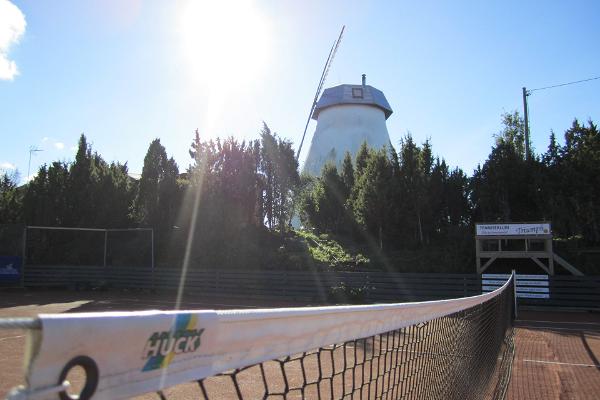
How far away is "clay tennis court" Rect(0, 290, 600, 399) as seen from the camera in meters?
6.99

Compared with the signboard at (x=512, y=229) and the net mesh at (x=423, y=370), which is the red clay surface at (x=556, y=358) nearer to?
the net mesh at (x=423, y=370)

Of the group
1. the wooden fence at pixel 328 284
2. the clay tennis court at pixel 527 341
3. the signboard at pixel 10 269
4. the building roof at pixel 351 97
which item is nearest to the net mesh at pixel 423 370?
the clay tennis court at pixel 527 341

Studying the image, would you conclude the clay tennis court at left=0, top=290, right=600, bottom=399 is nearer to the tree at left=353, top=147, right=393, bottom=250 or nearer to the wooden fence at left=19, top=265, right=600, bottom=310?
the wooden fence at left=19, top=265, right=600, bottom=310

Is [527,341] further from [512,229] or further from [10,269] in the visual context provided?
[10,269]

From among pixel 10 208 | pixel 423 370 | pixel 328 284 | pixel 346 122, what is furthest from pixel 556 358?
pixel 346 122

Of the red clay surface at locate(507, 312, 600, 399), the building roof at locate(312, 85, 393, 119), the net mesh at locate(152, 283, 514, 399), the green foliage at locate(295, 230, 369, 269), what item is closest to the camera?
the net mesh at locate(152, 283, 514, 399)

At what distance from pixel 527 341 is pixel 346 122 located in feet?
162

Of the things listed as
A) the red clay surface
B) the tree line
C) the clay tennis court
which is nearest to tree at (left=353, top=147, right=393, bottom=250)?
the tree line

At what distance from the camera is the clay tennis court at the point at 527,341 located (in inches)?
275

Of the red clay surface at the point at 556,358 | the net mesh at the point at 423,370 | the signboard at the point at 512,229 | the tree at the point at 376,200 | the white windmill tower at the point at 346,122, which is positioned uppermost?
the white windmill tower at the point at 346,122

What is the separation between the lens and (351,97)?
60.4m

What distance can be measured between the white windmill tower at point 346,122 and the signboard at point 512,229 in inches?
1499

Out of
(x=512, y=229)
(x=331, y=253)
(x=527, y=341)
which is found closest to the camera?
(x=527, y=341)

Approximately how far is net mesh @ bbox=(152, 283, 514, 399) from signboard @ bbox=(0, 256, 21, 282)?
19.5 metres
